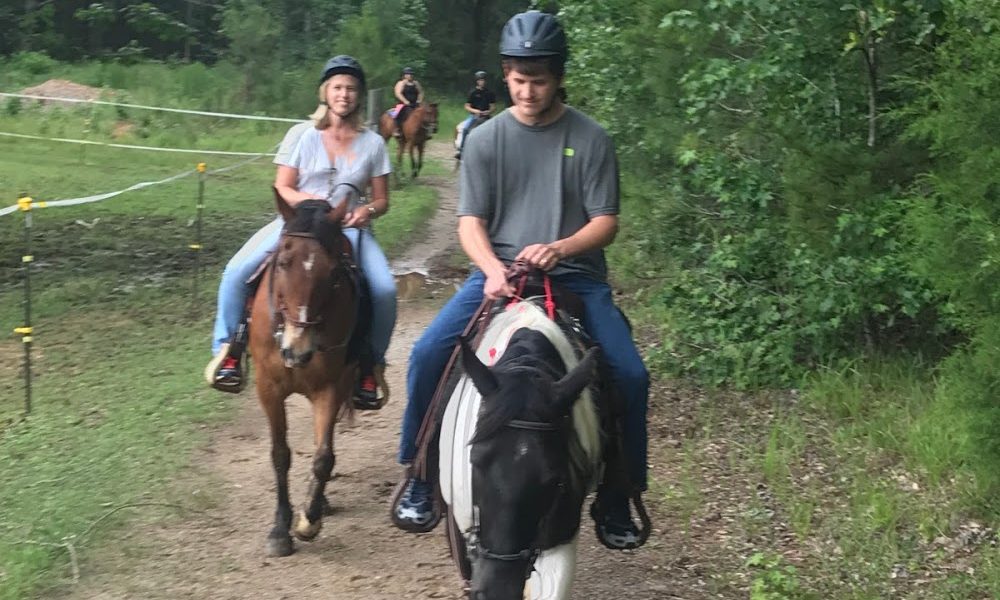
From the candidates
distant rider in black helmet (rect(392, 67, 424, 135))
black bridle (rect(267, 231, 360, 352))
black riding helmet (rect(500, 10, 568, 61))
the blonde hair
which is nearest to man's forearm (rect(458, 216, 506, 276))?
black riding helmet (rect(500, 10, 568, 61))

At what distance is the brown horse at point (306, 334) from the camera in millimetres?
5117

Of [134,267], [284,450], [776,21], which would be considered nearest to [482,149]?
[284,450]

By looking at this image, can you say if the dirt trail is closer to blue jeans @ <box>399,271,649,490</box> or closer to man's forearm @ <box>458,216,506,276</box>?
blue jeans @ <box>399,271,649,490</box>

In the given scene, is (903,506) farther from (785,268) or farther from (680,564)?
(785,268)

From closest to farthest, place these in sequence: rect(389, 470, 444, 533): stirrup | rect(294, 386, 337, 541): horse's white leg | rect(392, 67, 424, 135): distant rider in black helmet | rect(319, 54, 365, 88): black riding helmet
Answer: rect(389, 470, 444, 533): stirrup < rect(294, 386, 337, 541): horse's white leg < rect(319, 54, 365, 88): black riding helmet < rect(392, 67, 424, 135): distant rider in black helmet

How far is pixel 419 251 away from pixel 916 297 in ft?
28.8

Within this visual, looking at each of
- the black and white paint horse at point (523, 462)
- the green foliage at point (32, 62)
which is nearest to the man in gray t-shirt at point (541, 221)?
the black and white paint horse at point (523, 462)

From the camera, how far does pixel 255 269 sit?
5.73m

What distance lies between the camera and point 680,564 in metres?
5.54

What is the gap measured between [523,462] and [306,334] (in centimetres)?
224

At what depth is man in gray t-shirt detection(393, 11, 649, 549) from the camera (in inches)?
164

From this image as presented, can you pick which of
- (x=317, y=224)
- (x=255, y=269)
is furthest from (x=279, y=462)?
(x=317, y=224)

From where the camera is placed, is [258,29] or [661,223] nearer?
[661,223]

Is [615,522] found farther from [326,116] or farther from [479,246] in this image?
[326,116]
